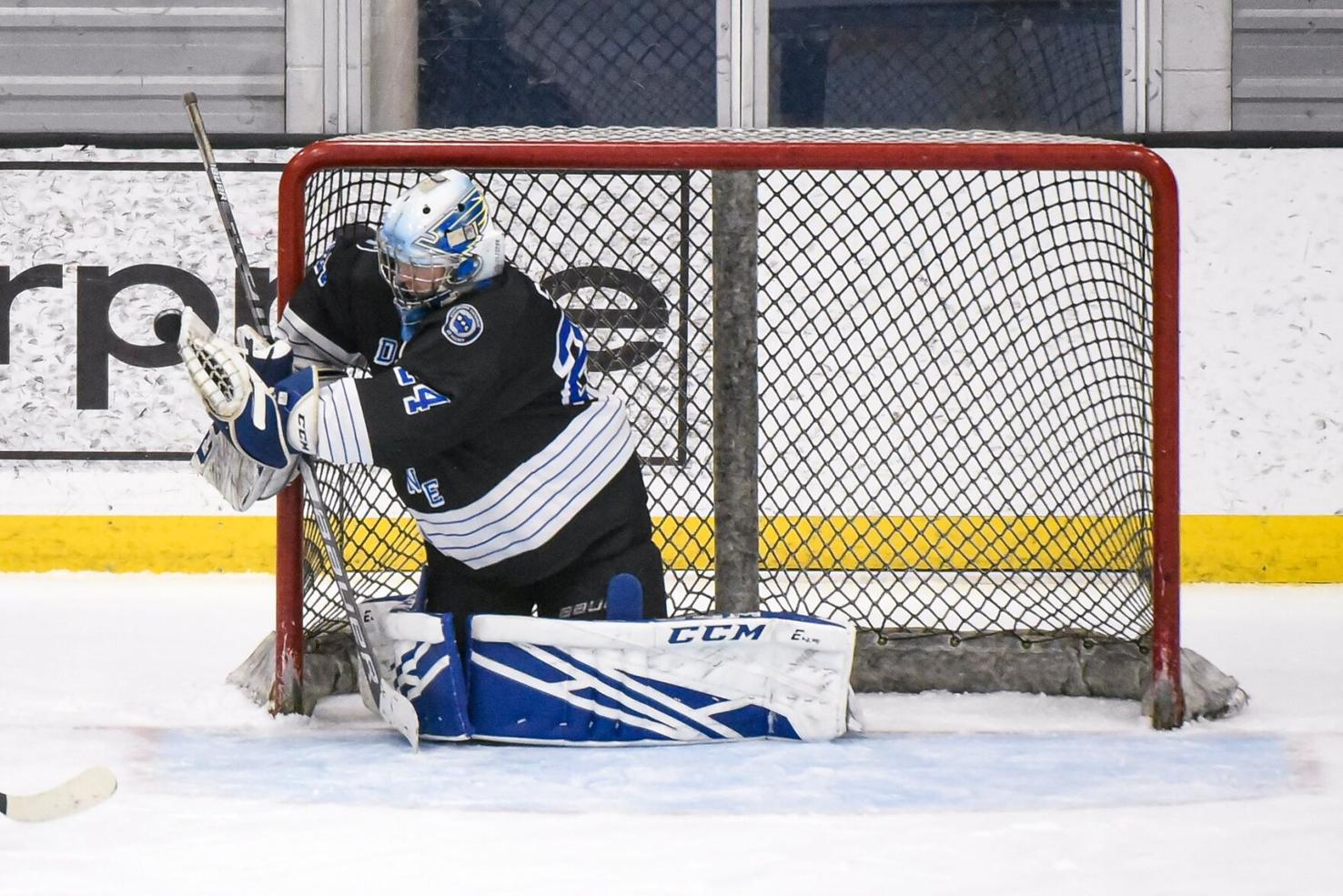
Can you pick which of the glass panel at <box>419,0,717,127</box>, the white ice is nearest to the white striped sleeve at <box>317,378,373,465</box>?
the white ice

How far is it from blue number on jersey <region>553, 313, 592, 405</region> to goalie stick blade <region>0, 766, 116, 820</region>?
884mm

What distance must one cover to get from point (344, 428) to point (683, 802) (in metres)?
0.71

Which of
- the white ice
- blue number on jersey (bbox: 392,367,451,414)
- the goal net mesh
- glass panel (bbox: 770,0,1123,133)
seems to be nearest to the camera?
the white ice

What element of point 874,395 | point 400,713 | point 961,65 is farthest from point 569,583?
point 961,65

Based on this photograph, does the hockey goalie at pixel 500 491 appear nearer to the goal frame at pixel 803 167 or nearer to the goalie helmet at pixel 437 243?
the goalie helmet at pixel 437 243

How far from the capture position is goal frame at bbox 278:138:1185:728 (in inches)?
98.0

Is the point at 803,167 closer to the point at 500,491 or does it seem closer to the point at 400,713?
the point at 500,491

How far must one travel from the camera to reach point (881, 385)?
332 centimetres

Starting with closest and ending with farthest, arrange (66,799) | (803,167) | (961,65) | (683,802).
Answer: (66,799) → (683,802) → (803,167) → (961,65)

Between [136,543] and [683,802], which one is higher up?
[136,543]

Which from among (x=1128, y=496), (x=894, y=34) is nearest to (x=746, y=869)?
(x=1128, y=496)

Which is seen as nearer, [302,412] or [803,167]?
[302,412]

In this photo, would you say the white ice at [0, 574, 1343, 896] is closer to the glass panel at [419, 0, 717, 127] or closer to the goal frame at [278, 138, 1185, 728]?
the goal frame at [278, 138, 1185, 728]

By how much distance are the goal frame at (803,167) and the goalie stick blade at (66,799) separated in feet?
2.24
